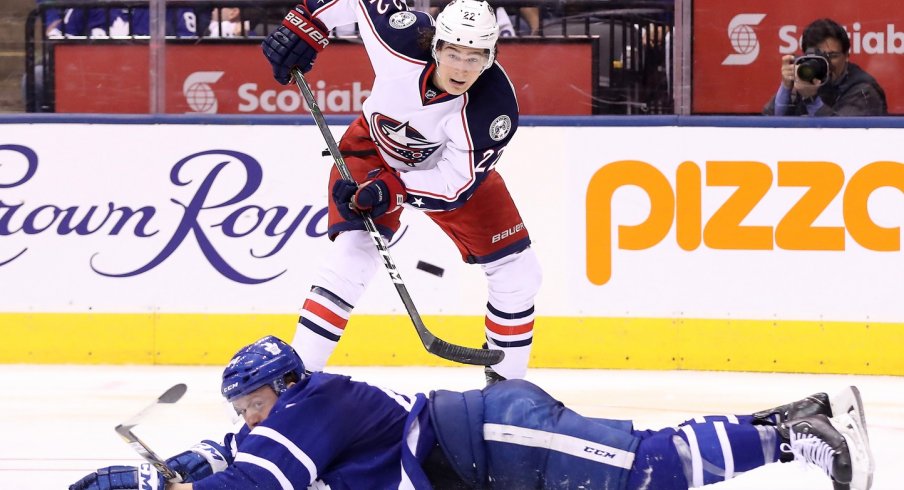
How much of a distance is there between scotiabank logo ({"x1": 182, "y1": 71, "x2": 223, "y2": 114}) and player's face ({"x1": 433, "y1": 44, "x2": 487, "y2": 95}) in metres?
2.01

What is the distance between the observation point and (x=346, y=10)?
400cm

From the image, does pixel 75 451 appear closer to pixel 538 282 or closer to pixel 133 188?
pixel 538 282

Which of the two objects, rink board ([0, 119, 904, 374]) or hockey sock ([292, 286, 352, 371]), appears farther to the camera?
rink board ([0, 119, 904, 374])

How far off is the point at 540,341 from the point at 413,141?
5.37ft

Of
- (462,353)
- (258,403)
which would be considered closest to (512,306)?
(462,353)

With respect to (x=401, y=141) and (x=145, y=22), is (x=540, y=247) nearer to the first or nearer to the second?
(x=401, y=141)

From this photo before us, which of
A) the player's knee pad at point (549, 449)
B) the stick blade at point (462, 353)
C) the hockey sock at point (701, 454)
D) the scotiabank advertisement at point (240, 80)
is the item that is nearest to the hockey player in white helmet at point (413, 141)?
the stick blade at point (462, 353)

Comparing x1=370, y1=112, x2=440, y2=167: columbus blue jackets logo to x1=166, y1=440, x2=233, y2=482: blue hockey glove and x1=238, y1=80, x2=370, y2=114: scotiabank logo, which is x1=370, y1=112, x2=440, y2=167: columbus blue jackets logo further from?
x1=238, y1=80, x2=370, y2=114: scotiabank logo

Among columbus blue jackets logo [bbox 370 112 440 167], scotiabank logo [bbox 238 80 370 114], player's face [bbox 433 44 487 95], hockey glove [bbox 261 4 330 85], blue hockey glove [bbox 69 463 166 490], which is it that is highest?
hockey glove [bbox 261 4 330 85]

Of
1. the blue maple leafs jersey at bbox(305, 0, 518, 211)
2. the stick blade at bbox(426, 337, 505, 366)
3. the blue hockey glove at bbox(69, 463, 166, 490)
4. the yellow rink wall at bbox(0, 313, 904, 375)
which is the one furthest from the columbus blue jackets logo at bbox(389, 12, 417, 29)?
the yellow rink wall at bbox(0, 313, 904, 375)

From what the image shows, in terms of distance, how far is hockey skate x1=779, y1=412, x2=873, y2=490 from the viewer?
266cm

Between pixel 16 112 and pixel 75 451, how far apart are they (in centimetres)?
198

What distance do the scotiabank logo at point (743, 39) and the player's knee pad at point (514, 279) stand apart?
5.19 feet

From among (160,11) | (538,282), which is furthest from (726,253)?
(160,11)
